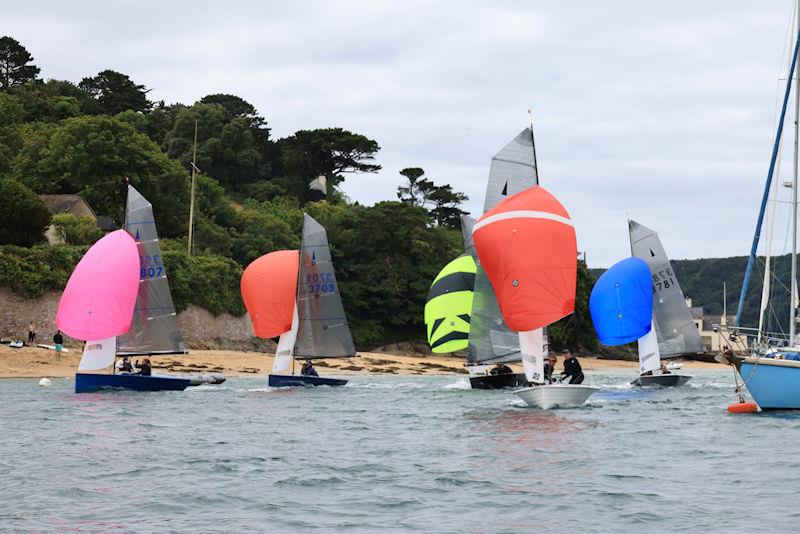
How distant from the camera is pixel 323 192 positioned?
118250 millimetres

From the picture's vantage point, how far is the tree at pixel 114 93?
12156 cm

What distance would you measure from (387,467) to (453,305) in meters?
29.2

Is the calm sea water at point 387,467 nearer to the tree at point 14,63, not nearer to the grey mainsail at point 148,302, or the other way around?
the grey mainsail at point 148,302

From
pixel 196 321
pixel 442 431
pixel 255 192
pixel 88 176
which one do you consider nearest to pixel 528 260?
pixel 442 431

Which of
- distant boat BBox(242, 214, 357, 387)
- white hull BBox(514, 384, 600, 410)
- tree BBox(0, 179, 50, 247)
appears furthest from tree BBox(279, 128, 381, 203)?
white hull BBox(514, 384, 600, 410)

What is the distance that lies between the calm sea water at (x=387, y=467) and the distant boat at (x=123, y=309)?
6.83 feet

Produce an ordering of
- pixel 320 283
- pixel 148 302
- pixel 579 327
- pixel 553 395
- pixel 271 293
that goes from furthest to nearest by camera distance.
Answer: pixel 579 327 < pixel 320 283 < pixel 271 293 < pixel 148 302 < pixel 553 395

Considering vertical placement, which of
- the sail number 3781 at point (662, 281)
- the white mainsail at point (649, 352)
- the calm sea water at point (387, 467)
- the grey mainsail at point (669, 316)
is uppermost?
the sail number 3781 at point (662, 281)

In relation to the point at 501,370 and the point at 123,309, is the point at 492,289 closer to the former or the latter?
the point at 501,370

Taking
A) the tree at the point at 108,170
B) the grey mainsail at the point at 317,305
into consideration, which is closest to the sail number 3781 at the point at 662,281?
the grey mainsail at the point at 317,305

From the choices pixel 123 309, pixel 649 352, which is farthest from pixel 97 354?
pixel 649 352

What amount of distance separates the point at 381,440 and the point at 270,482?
316 inches

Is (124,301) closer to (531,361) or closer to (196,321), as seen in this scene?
(531,361)

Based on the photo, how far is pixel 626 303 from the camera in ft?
169
